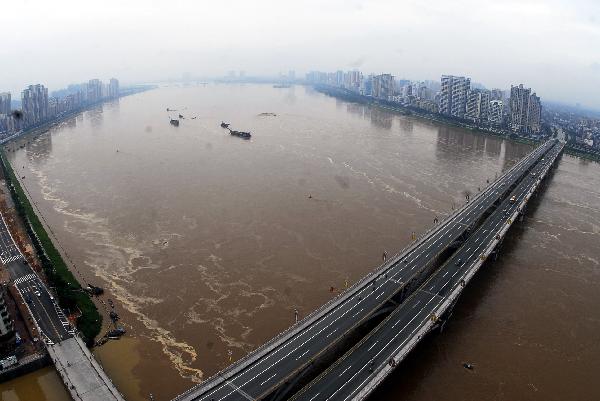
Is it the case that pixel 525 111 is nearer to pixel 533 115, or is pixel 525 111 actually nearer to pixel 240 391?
pixel 533 115

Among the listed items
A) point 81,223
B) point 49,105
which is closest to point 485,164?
point 81,223

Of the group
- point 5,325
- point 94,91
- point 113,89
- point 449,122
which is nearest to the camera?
point 5,325

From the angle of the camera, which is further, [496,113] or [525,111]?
[496,113]

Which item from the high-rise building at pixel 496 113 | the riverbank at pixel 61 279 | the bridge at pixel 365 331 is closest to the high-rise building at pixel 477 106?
the high-rise building at pixel 496 113

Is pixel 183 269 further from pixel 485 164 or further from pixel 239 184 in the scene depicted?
pixel 485 164

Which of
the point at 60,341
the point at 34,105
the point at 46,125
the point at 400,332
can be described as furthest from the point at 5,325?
the point at 34,105

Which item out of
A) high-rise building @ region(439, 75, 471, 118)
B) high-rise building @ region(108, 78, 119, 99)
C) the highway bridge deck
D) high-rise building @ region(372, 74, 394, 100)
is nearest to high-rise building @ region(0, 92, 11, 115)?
high-rise building @ region(108, 78, 119, 99)
